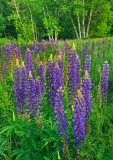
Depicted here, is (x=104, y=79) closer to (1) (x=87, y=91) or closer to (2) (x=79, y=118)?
(1) (x=87, y=91)

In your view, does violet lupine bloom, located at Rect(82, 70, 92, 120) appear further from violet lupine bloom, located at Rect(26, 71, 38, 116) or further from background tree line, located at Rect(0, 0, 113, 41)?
background tree line, located at Rect(0, 0, 113, 41)

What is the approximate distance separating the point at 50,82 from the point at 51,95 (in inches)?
6.6

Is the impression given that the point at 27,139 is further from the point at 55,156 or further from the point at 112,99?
the point at 112,99

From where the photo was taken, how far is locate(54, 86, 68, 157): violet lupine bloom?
302 centimetres

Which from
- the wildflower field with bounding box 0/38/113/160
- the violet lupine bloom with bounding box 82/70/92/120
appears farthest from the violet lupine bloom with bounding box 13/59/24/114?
the violet lupine bloom with bounding box 82/70/92/120

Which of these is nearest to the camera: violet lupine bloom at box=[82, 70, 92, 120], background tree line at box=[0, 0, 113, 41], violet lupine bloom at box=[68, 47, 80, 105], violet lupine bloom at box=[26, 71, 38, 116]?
violet lupine bloom at box=[82, 70, 92, 120]

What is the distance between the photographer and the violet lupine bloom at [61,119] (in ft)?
9.89

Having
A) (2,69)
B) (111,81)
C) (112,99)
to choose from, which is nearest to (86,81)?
(112,99)

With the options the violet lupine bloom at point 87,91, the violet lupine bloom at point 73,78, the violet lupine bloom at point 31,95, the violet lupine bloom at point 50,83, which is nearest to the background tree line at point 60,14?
the violet lupine bloom at point 73,78

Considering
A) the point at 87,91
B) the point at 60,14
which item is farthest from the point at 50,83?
the point at 60,14

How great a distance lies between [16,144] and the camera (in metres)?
3.61

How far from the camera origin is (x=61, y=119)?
9.98 feet

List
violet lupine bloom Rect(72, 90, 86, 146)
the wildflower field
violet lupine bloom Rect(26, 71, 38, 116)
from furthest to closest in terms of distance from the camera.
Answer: violet lupine bloom Rect(26, 71, 38, 116) < the wildflower field < violet lupine bloom Rect(72, 90, 86, 146)

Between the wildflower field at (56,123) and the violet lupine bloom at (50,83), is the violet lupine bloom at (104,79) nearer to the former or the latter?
the wildflower field at (56,123)
